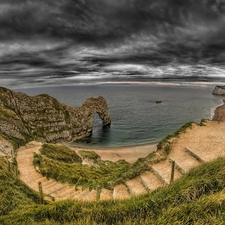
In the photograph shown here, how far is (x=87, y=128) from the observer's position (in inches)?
2884

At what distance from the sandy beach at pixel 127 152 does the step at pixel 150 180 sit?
27.2m

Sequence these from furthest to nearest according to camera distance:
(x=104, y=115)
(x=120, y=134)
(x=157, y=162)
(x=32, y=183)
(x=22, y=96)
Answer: (x=104, y=115) → (x=120, y=134) → (x=22, y=96) → (x=157, y=162) → (x=32, y=183)

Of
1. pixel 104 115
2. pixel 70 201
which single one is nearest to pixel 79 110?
pixel 104 115

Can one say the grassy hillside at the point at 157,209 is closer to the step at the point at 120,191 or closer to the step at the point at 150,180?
the step at the point at 150,180

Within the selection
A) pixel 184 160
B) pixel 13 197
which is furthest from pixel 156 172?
pixel 13 197

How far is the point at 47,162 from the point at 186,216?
21.8 m

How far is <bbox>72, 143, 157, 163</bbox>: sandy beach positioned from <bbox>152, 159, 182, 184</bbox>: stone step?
2586 cm

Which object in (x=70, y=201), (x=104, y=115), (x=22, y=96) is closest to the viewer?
(x=70, y=201)

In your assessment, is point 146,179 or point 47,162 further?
point 47,162

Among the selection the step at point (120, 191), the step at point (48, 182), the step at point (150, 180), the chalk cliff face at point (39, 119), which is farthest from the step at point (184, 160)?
the chalk cliff face at point (39, 119)

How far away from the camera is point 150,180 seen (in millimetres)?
16688

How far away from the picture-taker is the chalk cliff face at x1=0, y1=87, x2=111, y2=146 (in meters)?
45.3

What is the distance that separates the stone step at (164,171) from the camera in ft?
52.2

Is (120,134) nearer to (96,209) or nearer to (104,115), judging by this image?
(104,115)
